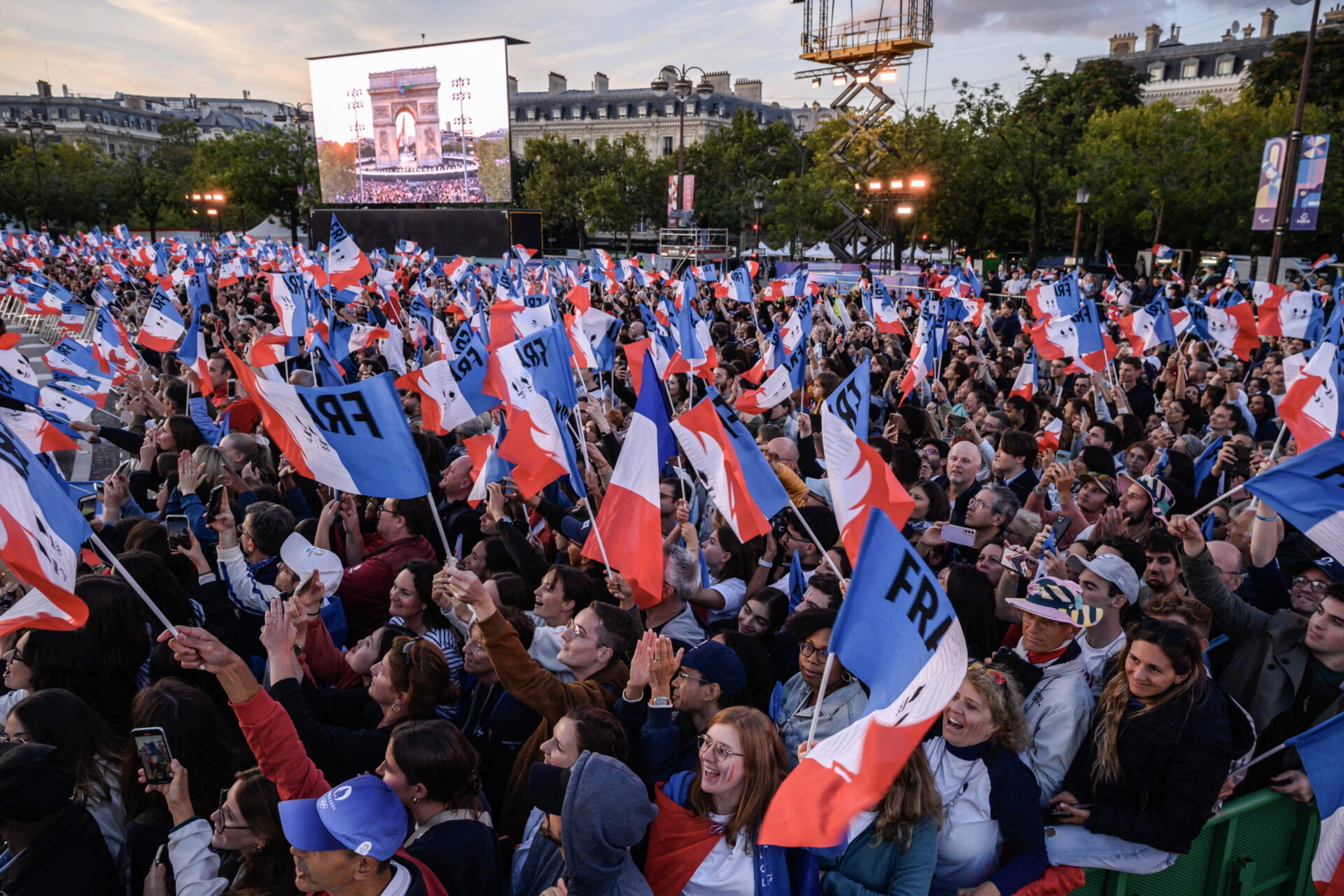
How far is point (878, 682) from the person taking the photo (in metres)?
2.78

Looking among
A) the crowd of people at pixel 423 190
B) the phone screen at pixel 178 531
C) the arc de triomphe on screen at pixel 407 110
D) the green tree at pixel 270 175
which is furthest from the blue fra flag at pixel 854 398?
the green tree at pixel 270 175

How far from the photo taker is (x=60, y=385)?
29.8ft

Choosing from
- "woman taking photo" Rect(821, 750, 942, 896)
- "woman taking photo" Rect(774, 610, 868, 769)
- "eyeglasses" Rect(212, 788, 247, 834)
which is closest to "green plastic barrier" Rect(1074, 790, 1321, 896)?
"woman taking photo" Rect(821, 750, 942, 896)

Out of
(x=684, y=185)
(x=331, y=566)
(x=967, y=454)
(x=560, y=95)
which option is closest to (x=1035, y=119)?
(x=684, y=185)

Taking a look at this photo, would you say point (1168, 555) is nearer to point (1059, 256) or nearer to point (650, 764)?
point (650, 764)

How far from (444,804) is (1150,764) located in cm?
245

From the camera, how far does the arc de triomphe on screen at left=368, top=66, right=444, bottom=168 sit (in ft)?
142

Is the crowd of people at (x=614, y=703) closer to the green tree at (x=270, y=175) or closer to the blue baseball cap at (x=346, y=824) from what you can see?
the blue baseball cap at (x=346, y=824)

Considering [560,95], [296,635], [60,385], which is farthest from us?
[560,95]

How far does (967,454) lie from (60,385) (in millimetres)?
8326

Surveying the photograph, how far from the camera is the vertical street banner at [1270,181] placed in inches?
698

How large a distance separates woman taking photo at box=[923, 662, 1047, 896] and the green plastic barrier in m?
0.48

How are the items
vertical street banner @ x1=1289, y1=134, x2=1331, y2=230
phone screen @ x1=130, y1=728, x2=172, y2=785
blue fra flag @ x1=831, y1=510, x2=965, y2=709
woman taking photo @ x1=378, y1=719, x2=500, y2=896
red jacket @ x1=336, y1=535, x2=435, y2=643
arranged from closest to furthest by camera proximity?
1. blue fra flag @ x1=831, y1=510, x2=965, y2=709
2. woman taking photo @ x1=378, y1=719, x2=500, y2=896
3. phone screen @ x1=130, y1=728, x2=172, y2=785
4. red jacket @ x1=336, y1=535, x2=435, y2=643
5. vertical street banner @ x1=1289, y1=134, x2=1331, y2=230

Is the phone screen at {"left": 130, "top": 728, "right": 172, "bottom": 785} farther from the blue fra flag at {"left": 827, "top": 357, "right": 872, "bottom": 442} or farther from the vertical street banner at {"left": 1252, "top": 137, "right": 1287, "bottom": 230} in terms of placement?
the vertical street banner at {"left": 1252, "top": 137, "right": 1287, "bottom": 230}
